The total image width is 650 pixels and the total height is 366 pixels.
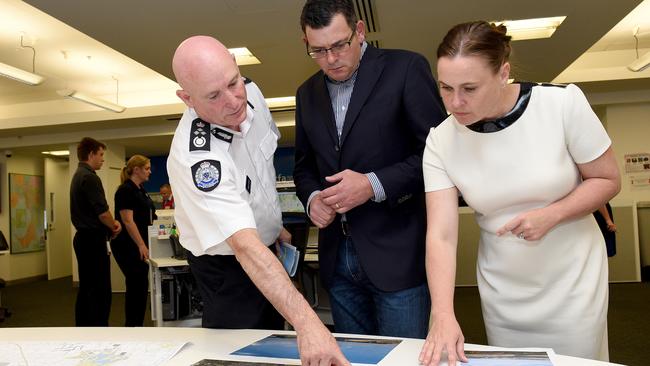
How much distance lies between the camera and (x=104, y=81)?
7352 millimetres

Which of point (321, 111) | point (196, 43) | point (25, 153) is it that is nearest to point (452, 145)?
point (321, 111)

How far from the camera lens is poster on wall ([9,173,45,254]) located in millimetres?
9562

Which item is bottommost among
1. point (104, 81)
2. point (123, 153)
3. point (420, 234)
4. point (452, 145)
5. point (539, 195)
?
point (420, 234)

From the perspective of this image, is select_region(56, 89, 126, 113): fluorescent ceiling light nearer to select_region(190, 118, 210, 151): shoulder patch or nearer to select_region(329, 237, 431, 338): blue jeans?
select_region(190, 118, 210, 151): shoulder patch

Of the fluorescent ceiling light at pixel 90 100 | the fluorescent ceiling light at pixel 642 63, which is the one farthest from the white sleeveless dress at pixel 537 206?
the fluorescent ceiling light at pixel 90 100

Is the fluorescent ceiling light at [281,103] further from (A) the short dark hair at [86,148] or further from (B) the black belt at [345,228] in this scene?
(B) the black belt at [345,228]

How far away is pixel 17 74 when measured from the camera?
535 centimetres

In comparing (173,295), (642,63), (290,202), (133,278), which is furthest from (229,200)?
(642,63)

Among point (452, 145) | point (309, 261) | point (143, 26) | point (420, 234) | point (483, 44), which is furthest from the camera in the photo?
point (143, 26)

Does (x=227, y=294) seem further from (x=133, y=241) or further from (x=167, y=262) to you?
(x=133, y=241)

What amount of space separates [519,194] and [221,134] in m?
0.78

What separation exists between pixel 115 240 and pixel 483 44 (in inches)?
161

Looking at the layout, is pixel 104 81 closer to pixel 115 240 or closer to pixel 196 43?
pixel 115 240

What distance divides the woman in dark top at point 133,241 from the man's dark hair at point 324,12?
3.54 metres
